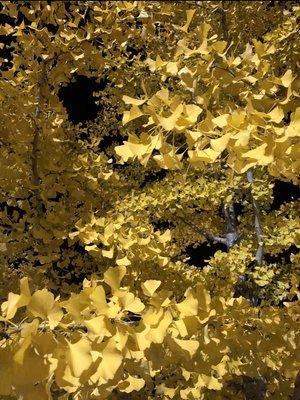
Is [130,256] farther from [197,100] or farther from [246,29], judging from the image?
[246,29]

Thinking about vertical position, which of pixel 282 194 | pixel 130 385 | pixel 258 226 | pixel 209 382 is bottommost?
pixel 282 194

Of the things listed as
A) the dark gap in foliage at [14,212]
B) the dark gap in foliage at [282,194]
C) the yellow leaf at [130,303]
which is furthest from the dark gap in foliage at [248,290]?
the yellow leaf at [130,303]

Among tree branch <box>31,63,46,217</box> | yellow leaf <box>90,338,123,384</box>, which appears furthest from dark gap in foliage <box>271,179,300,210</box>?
yellow leaf <box>90,338,123,384</box>

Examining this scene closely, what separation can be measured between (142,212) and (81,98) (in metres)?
2.75

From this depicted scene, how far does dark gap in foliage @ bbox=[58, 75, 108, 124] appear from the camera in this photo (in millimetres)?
4527

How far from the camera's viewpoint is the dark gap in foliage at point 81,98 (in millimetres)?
4527

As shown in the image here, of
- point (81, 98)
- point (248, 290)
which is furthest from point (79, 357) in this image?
point (81, 98)

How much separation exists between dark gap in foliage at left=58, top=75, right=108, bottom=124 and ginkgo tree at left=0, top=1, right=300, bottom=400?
1207mm

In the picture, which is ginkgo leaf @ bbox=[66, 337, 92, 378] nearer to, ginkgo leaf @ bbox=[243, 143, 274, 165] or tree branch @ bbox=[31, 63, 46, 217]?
ginkgo leaf @ bbox=[243, 143, 274, 165]

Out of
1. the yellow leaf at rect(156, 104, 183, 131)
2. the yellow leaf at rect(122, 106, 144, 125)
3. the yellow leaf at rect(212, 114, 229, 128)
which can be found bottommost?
the yellow leaf at rect(122, 106, 144, 125)

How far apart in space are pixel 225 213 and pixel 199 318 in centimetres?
288

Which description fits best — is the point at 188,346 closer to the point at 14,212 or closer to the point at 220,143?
the point at 220,143

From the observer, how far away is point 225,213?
364 cm

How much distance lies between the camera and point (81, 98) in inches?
186
